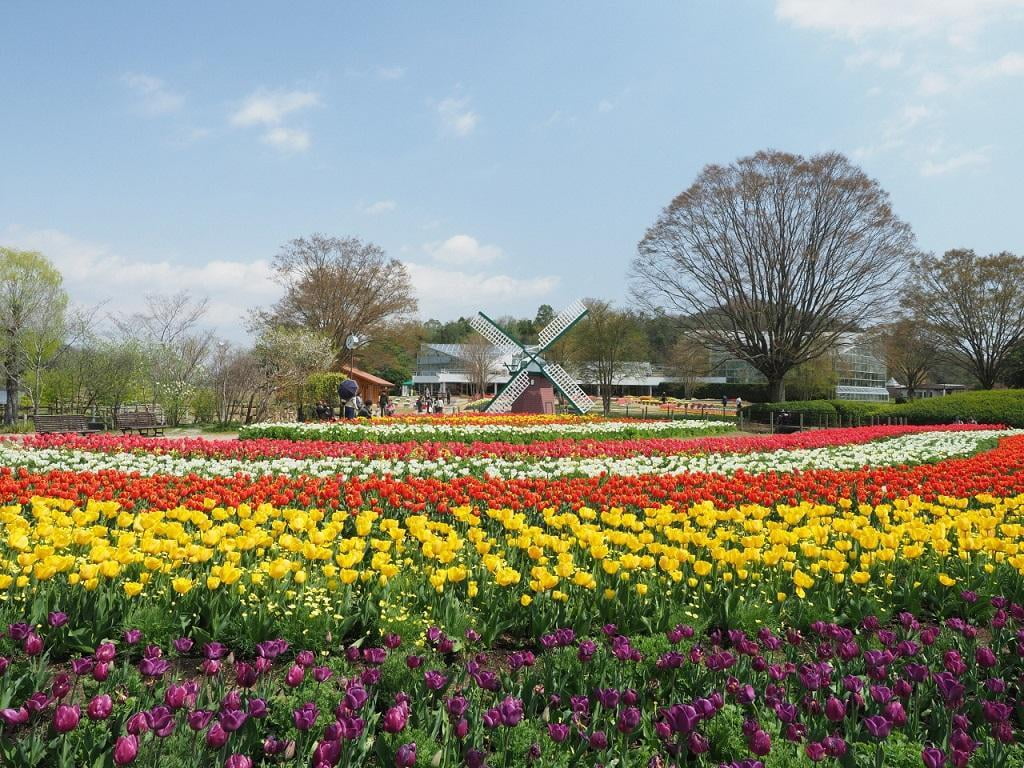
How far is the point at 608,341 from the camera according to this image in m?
43.0

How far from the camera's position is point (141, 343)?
98.9 ft

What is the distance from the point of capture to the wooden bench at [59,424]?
18.5 meters

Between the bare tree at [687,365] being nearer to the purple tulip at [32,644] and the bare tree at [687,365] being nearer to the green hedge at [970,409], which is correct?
the green hedge at [970,409]

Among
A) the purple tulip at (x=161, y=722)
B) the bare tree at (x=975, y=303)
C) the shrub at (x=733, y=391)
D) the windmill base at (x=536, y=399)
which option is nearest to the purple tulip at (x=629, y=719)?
the purple tulip at (x=161, y=722)

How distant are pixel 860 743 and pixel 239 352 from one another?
103 feet

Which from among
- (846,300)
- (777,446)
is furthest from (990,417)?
(777,446)

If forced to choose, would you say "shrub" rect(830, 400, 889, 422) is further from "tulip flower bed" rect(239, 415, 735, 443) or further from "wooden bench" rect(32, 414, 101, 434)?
"wooden bench" rect(32, 414, 101, 434)

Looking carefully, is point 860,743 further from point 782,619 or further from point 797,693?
point 782,619

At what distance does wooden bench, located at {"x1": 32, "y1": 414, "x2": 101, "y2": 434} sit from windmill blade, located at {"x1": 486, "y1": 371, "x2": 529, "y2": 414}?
A: 53.4 feet

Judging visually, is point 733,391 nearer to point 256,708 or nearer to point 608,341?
point 608,341

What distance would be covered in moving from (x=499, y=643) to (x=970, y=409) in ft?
91.4

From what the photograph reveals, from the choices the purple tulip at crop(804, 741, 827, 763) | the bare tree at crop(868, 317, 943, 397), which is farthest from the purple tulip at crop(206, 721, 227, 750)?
the bare tree at crop(868, 317, 943, 397)

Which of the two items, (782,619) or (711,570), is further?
(711,570)

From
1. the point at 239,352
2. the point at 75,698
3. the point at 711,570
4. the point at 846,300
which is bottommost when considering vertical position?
the point at 75,698
